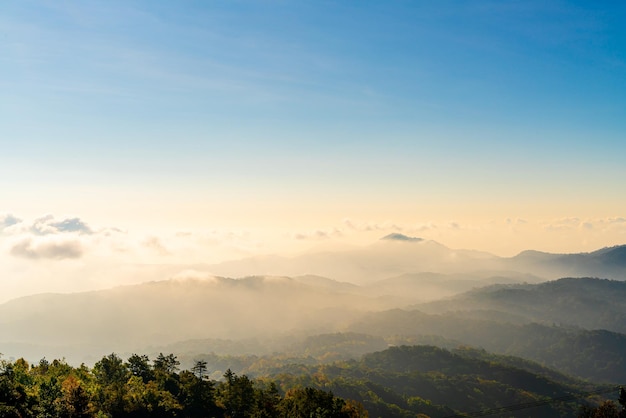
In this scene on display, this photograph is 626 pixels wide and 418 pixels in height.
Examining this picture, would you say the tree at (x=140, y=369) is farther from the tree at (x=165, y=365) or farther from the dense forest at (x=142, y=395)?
the tree at (x=165, y=365)

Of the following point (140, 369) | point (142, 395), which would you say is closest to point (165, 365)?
point (140, 369)

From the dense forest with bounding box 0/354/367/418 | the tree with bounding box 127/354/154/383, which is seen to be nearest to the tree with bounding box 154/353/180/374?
the dense forest with bounding box 0/354/367/418

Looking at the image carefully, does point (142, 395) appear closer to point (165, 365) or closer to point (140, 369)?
point (140, 369)

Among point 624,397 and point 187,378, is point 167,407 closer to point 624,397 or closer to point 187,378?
point 187,378

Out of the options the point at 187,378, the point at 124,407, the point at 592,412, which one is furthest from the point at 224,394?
the point at 592,412

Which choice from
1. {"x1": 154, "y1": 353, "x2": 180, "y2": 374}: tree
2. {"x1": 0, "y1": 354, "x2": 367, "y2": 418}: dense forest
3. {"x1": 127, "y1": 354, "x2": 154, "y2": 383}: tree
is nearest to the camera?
{"x1": 0, "y1": 354, "x2": 367, "y2": 418}: dense forest

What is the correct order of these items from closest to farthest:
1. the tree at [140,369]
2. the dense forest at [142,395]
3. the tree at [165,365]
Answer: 1. the dense forest at [142,395]
2. the tree at [140,369]
3. the tree at [165,365]

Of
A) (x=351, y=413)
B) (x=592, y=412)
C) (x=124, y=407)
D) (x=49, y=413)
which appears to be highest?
(x=49, y=413)

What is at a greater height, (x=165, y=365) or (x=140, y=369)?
(x=140, y=369)

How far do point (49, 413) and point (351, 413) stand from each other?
2290 inches

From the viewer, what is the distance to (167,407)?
94750 mm

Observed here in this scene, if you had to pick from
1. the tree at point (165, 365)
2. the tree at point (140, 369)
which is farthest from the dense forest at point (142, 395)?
the tree at point (165, 365)

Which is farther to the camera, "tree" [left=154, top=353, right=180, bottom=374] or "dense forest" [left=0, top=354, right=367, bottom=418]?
"tree" [left=154, top=353, right=180, bottom=374]

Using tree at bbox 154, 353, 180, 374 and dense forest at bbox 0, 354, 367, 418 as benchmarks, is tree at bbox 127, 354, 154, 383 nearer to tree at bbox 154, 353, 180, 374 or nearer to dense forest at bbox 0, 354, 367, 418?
dense forest at bbox 0, 354, 367, 418
